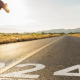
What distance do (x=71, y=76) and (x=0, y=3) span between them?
7.77 feet

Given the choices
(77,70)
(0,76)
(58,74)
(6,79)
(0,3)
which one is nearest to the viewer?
(0,3)

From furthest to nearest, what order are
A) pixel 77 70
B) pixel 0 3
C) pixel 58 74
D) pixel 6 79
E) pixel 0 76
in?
pixel 77 70
pixel 58 74
pixel 0 76
pixel 6 79
pixel 0 3

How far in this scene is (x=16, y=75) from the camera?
333 centimetres

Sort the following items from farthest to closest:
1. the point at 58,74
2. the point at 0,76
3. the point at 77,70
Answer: the point at 77,70 → the point at 58,74 → the point at 0,76

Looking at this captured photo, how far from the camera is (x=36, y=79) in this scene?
305 cm

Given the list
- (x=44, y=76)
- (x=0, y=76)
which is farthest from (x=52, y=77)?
(x=0, y=76)

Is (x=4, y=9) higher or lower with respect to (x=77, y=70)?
higher

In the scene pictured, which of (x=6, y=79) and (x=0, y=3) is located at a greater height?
(x=0, y=3)

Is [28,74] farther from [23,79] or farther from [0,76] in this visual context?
[0,76]

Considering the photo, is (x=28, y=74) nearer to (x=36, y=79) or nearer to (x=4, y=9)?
(x=36, y=79)

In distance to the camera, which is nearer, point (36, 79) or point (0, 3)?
point (0, 3)

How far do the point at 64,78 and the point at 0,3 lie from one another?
7.14 ft

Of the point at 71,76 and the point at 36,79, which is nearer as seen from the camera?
the point at 36,79

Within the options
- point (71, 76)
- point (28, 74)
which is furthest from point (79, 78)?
point (28, 74)
